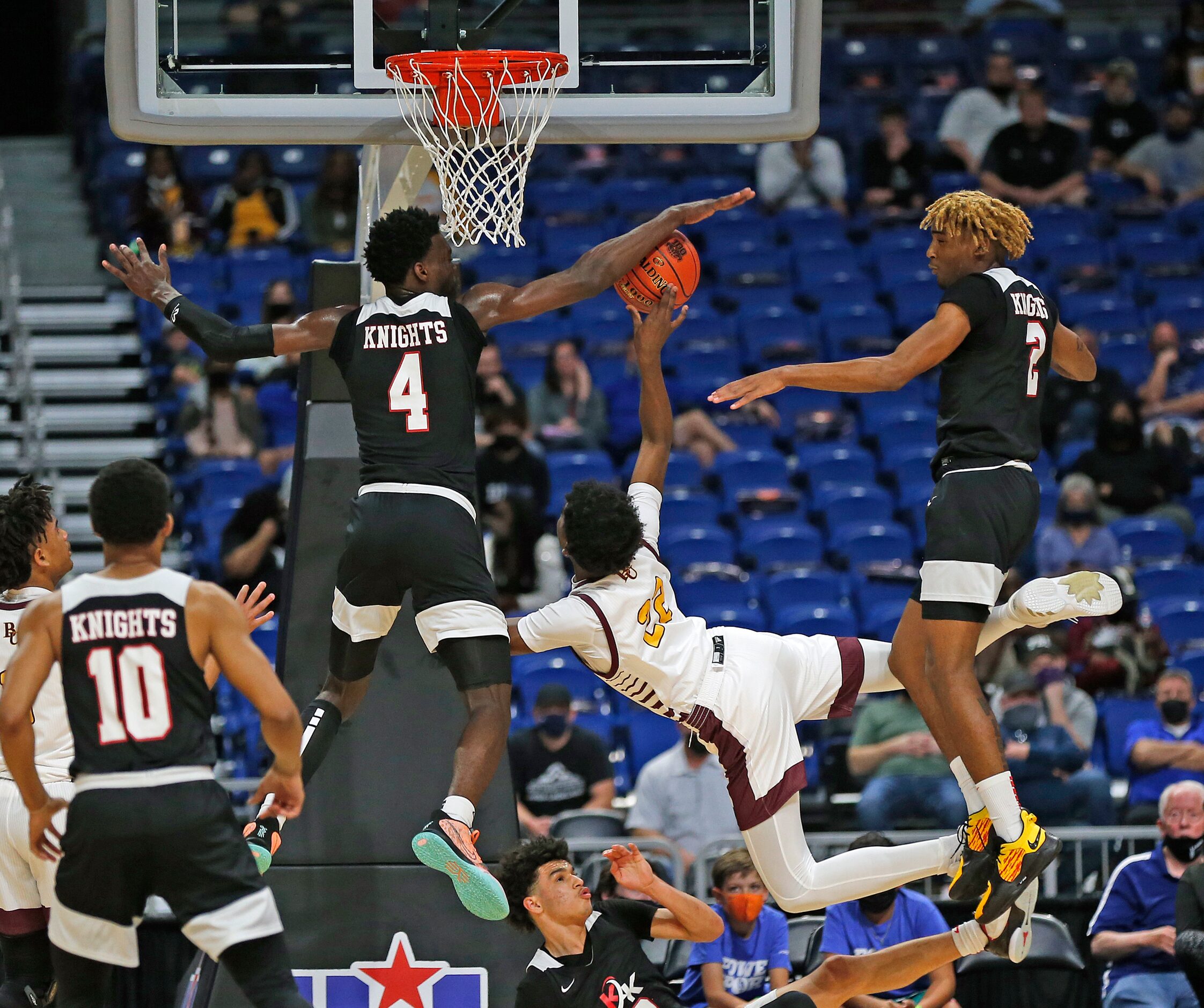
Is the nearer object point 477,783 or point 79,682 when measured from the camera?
point 79,682

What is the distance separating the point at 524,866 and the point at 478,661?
1039 mm

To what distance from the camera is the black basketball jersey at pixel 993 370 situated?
22.0 feet

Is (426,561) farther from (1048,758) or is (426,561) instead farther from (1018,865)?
(1048,758)

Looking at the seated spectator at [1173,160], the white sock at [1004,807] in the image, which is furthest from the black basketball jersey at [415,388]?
the seated spectator at [1173,160]

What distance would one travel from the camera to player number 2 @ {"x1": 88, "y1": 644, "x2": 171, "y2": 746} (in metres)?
5.38

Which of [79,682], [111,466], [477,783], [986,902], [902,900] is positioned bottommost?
[902,900]

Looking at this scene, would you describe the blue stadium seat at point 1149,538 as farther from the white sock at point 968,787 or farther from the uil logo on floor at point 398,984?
the uil logo on floor at point 398,984

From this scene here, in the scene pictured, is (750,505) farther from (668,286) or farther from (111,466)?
(111,466)

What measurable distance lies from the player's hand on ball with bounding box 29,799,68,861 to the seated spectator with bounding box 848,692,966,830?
16.7 feet

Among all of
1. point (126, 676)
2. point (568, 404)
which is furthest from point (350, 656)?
point (568, 404)

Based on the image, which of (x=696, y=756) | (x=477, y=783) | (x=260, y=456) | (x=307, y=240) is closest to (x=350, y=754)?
(x=477, y=783)

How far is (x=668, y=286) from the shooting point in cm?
723

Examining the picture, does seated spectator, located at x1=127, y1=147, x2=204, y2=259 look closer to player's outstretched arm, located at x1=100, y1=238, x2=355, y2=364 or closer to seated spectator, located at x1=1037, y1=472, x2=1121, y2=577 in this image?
seated spectator, located at x1=1037, y1=472, x2=1121, y2=577

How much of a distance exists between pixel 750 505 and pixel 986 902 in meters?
6.39
